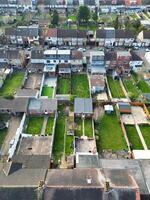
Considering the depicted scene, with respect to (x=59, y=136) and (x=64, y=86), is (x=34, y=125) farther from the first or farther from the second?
(x=64, y=86)

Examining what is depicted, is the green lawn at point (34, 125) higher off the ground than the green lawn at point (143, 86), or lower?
lower

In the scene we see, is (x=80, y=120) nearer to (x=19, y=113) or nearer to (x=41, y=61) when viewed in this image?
(x=19, y=113)

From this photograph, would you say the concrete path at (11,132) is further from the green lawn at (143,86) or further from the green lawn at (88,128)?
the green lawn at (143,86)

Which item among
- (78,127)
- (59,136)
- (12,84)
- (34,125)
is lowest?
(59,136)

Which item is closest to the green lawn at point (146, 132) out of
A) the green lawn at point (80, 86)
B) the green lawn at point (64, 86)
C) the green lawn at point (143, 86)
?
the green lawn at point (143, 86)

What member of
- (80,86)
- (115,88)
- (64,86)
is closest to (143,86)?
(115,88)

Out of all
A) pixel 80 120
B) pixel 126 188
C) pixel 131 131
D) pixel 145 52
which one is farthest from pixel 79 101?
pixel 145 52
